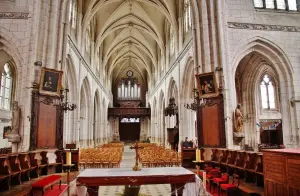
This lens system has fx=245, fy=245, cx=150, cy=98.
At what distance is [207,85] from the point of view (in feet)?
38.5

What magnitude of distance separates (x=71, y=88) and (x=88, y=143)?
7385 millimetres

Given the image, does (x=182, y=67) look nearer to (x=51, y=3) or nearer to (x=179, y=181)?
(x=51, y=3)

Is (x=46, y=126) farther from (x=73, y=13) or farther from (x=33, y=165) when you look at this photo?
(x=73, y=13)

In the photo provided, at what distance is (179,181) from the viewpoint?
4.39 meters

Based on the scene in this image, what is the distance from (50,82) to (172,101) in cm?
1105

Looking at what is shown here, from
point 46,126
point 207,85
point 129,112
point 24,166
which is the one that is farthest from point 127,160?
point 129,112

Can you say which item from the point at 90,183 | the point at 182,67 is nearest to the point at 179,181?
the point at 90,183

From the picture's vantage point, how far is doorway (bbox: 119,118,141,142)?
140 ft

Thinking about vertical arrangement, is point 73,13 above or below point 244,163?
above

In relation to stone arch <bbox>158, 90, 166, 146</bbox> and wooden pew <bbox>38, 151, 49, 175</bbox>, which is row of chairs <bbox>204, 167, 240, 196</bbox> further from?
stone arch <bbox>158, 90, 166, 146</bbox>

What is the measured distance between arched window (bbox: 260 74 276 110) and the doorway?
25.2 m

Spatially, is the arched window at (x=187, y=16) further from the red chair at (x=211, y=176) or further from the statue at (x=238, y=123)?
the red chair at (x=211, y=176)

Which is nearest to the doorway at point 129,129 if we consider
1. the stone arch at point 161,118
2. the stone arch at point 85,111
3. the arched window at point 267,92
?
the stone arch at point 161,118

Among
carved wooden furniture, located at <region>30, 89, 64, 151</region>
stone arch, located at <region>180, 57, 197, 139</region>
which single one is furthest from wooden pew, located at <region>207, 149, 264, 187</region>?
stone arch, located at <region>180, 57, 197, 139</region>
